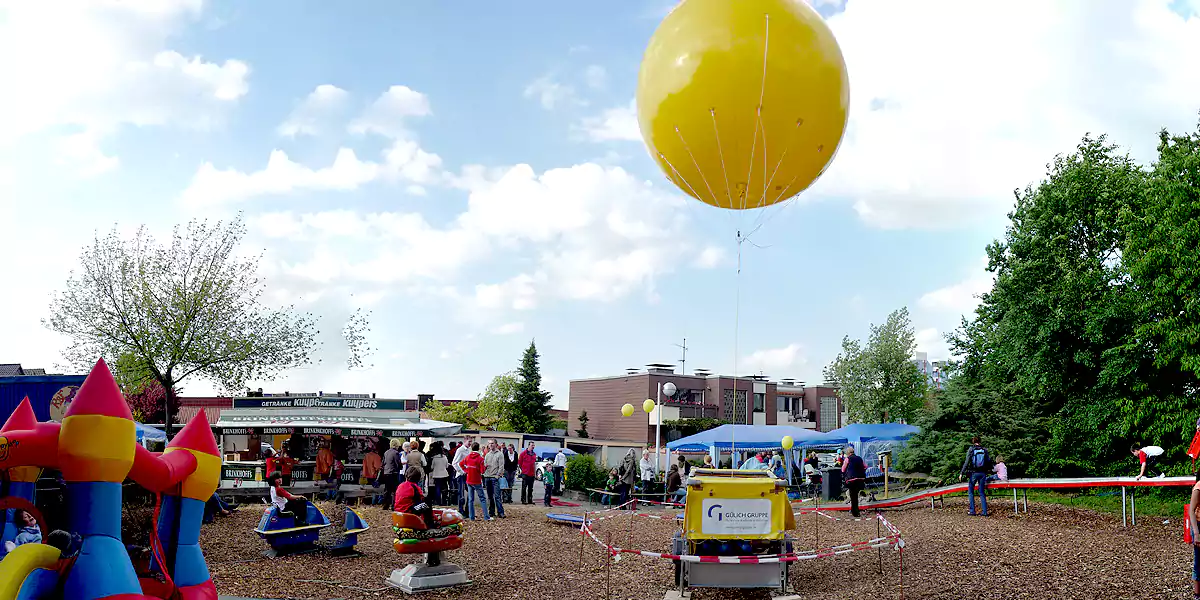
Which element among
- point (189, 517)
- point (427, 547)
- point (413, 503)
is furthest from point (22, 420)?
point (427, 547)

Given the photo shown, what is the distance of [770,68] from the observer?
930 cm

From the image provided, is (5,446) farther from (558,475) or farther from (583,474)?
(558,475)

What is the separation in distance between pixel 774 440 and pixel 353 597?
62.3 feet

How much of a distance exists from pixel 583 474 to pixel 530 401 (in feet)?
116

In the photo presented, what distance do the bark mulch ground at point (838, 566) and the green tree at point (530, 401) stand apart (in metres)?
44.0

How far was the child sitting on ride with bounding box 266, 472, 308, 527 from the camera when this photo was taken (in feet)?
42.7

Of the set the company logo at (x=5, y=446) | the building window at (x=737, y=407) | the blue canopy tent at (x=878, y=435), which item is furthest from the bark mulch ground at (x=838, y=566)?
the building window at (x=737, y=407)

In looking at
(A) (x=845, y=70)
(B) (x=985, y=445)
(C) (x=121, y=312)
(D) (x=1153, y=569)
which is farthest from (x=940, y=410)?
(C) (x=121, y=312)

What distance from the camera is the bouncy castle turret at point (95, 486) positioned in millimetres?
5211

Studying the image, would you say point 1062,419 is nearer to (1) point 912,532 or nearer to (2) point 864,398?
(1) point 912,532

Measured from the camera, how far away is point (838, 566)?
12125mm

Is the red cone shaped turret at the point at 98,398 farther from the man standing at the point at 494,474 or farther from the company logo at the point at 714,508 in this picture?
the man standing at the point at 494,474

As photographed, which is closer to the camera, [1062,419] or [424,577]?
[424,577]

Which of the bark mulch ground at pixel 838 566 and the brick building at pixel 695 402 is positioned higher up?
the brick building at pixel 695 402
